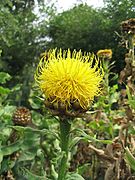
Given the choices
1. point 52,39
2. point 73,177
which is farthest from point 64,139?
point 52,39

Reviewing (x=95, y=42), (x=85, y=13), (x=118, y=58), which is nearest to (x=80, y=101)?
(x=118, y=58)

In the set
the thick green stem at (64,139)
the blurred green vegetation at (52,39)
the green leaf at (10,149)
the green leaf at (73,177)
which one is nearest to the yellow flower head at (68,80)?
the thick green stem at (64,139)

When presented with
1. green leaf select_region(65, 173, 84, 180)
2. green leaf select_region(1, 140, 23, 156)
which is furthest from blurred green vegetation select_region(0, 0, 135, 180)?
green leaf select_region(65, 173, 84, 180)

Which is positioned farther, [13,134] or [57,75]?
[13,134]

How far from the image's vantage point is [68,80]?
5.79 ft

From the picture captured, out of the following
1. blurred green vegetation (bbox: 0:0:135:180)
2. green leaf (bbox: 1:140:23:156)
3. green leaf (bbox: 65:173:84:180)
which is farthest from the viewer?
blurred green vegetation (bbox: 0:0:135:180)

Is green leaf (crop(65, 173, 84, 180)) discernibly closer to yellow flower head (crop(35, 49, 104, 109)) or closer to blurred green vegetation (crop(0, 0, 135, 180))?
yellow flower head (crop(35, 49, 104, 109))

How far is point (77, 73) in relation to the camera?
1784 millimetres

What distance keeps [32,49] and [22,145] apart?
14.9 m

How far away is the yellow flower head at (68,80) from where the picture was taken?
174cm

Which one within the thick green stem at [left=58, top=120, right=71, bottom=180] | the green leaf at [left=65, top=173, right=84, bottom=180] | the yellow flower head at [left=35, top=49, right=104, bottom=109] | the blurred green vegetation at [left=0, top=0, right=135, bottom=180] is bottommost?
the green leaf at [left=65, top=173, right=84, bottom=180]

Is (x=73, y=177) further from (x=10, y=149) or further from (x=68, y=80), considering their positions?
(x=10, y=149)

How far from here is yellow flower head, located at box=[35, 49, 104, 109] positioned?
1737 millimetres

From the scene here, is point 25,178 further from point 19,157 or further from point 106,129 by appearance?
point 106,129
